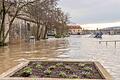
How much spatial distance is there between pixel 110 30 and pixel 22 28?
7966 centimetres

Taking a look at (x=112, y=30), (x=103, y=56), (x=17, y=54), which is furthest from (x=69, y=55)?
(x=112, y=30)

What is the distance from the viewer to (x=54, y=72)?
7238 millimetres

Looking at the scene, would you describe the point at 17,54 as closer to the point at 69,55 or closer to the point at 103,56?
the point at 69,55

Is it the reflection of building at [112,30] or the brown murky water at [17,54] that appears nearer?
the brown murky water at [17,54]

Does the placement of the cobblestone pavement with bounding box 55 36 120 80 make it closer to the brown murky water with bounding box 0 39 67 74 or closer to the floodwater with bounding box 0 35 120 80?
the floodwater with bounding box 0 35 120 80

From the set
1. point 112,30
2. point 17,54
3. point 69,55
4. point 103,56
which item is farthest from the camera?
point 112,30

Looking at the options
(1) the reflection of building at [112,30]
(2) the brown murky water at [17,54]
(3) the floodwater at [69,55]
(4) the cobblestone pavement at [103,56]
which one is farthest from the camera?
(1) the reflection of building at [112,30]

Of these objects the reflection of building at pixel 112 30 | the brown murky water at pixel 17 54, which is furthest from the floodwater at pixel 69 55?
the reflection of building at pixel 112 30

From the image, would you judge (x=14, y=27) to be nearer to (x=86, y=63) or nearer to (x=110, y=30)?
(x=86, y=63)

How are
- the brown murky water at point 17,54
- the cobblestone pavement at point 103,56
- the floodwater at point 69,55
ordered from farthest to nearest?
the brown murky water at point 17,54, the floodwater at point 69,55, the cobblestone pavement at point 103,56

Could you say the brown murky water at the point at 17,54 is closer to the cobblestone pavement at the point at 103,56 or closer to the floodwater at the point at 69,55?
the floodwater at the point at 69,55

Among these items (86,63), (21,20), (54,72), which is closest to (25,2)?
(21,20)

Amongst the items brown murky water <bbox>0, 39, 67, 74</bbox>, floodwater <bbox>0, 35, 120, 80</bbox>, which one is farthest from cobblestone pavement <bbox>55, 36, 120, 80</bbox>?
brown murky water <bbox>0, 39, 67, 74</bbox>

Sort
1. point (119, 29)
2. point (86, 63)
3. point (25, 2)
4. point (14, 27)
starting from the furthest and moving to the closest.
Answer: point (119, 29)
point (14, 27)
point (25, 2)
point (86, 63)
